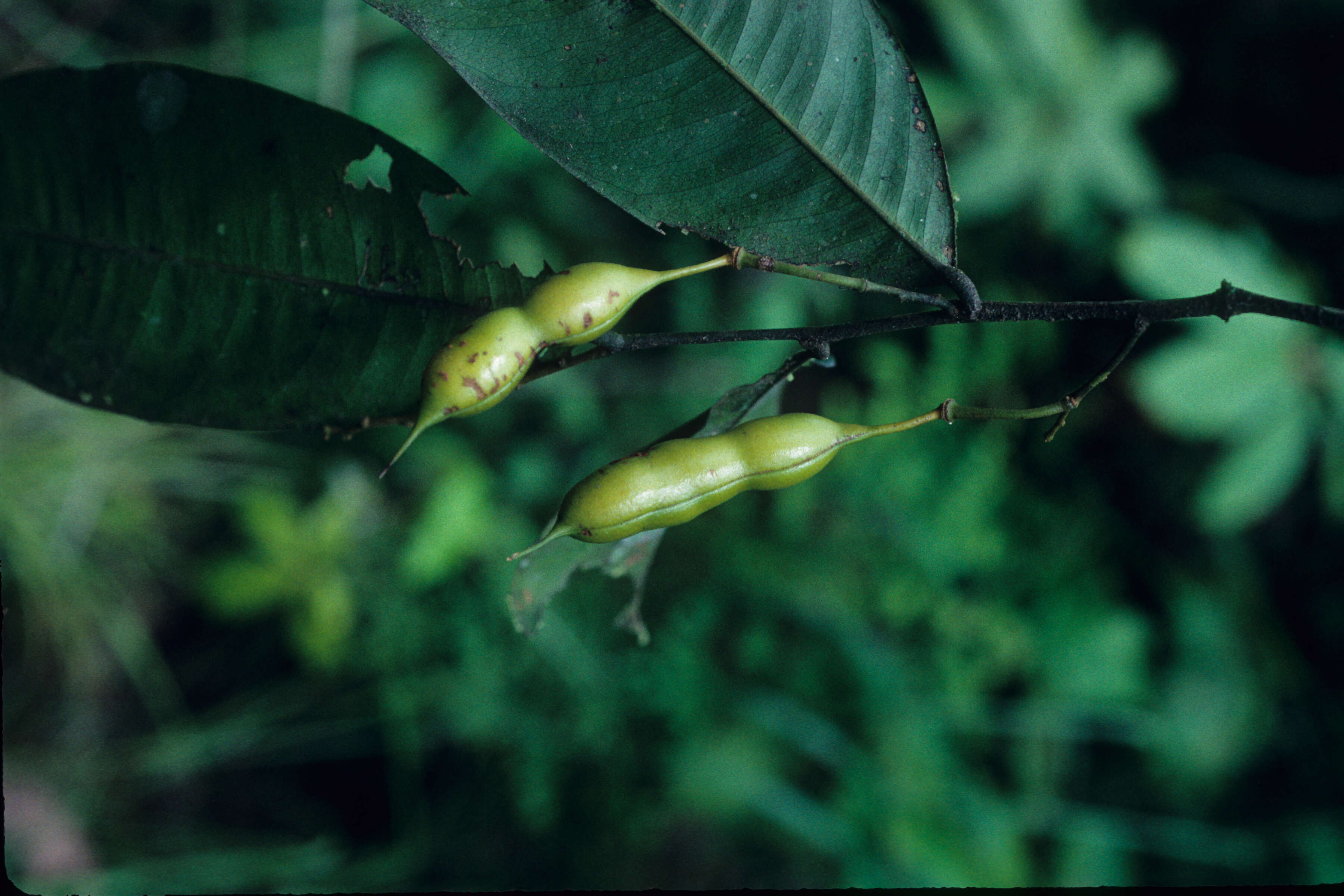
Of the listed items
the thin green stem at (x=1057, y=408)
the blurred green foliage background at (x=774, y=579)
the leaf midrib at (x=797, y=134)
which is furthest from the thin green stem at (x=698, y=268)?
the blurred green foliage background at (x=774, y=579)

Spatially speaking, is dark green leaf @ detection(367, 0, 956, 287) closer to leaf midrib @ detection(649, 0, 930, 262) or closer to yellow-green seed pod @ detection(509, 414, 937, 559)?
leaf midrib @ detection(649, 0, 930, 262)

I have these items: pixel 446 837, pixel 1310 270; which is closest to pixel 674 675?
pixel 446 837

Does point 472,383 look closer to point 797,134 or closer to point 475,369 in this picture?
point 475,369

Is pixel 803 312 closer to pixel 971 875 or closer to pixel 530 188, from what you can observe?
pixel 530 188

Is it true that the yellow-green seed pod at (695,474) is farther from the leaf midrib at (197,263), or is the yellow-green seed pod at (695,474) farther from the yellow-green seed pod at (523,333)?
the leaf midrib at (197,263)

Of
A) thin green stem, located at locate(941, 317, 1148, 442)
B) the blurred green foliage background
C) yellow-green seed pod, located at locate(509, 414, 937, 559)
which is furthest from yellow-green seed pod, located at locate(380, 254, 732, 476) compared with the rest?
the blurred green foliage background
